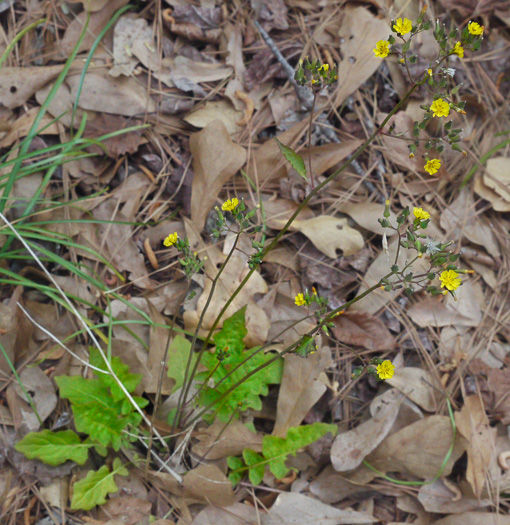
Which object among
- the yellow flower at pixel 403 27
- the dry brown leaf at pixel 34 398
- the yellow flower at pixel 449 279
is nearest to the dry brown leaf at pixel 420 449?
the yellow flower at pixel 449 279

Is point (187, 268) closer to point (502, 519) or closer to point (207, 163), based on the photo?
point (207, 163)

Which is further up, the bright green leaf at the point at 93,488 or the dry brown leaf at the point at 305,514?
the bright green leaf at the point at 93,488

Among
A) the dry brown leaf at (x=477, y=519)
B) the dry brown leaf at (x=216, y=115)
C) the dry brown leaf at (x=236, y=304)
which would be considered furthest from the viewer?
the dry brown leaf at (x=216, y=115)

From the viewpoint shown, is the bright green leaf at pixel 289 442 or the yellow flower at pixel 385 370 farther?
the bright green leaf at pixel 289 442

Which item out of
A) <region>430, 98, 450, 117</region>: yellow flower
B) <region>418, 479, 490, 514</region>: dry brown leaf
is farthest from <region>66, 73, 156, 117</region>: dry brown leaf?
<region>418, 479, 490, 514</region>: dry brown leaf

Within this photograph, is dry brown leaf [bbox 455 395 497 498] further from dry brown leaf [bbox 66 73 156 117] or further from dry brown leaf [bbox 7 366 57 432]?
dry brown leaf [bbox 66 73 156 117]

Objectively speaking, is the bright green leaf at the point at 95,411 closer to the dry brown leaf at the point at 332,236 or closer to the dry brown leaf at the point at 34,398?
the dry brown leaf at the point at 34,398
